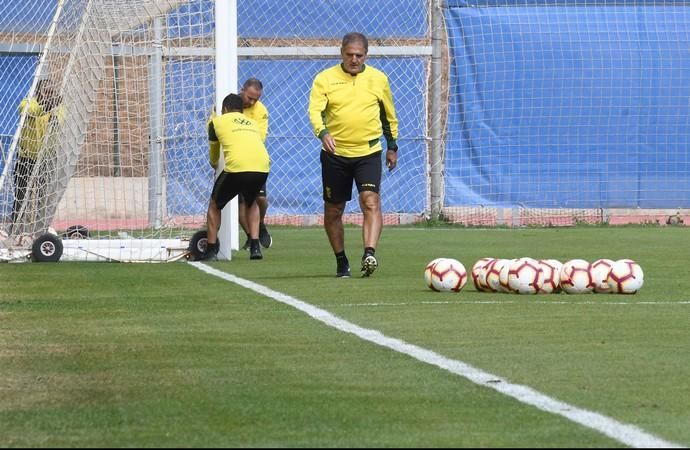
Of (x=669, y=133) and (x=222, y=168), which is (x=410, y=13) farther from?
(x=222, y=168)

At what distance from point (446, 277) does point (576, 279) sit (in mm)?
891

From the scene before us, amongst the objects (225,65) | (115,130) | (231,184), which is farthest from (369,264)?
(115,130)

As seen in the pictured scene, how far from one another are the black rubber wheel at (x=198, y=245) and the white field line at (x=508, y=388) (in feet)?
19.2

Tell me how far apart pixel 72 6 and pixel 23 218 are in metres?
2.50

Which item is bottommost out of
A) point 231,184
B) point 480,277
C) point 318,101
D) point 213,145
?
point 480,277

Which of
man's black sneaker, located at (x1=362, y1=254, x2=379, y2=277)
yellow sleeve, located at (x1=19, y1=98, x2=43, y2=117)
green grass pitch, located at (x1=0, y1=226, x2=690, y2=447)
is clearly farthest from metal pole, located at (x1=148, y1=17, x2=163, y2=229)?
man's black sneaker, located at (x1=362, y1=254, x2=379, y2=277)

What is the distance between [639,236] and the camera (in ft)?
66.4

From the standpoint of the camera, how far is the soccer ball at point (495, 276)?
35.0ft

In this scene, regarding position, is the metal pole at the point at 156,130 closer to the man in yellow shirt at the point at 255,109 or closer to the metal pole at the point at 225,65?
the metal pole at the point at 225,65

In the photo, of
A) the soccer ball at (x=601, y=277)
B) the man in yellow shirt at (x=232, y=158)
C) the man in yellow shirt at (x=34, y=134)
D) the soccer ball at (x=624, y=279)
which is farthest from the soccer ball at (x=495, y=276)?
the man in yellow shirt at (x=34, y=134)

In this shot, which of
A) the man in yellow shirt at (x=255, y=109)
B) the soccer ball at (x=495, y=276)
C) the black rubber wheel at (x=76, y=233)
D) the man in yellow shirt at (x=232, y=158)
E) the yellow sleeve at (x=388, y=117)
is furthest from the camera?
the man in yellow shirt at (x=255, y=109)

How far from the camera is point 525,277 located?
34.6 feet

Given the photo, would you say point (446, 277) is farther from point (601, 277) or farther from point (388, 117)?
point (388, 117)

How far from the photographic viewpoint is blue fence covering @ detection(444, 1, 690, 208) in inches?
939
